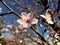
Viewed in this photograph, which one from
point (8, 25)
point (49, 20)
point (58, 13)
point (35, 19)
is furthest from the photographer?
point (8, 25)

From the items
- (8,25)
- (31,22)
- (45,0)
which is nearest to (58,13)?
(45,0)

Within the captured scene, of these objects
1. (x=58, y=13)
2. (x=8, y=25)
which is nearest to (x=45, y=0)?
(x=58, y=13)

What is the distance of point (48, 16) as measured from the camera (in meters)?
1.40

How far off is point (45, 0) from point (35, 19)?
0.69ft

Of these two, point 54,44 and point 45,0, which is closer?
point 54,44

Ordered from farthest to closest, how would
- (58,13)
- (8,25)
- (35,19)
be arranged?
(8,25) → (58,13) → (35,19)

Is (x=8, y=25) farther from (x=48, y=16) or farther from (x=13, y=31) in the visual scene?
(x=48, y=16)

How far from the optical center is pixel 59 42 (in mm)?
1545

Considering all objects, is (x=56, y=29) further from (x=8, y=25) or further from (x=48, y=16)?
(x=8, y=25)

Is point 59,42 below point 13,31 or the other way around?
the other way around

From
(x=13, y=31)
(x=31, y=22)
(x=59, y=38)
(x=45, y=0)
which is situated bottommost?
(x=13, y=31)

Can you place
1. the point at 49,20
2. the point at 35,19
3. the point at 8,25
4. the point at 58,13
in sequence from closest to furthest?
the point at 49,20 → the point at 35,19 → the point at 58,13 → the point at 8,25

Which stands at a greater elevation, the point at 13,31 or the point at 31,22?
the point at 31,22

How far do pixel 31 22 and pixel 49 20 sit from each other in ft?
0.55
